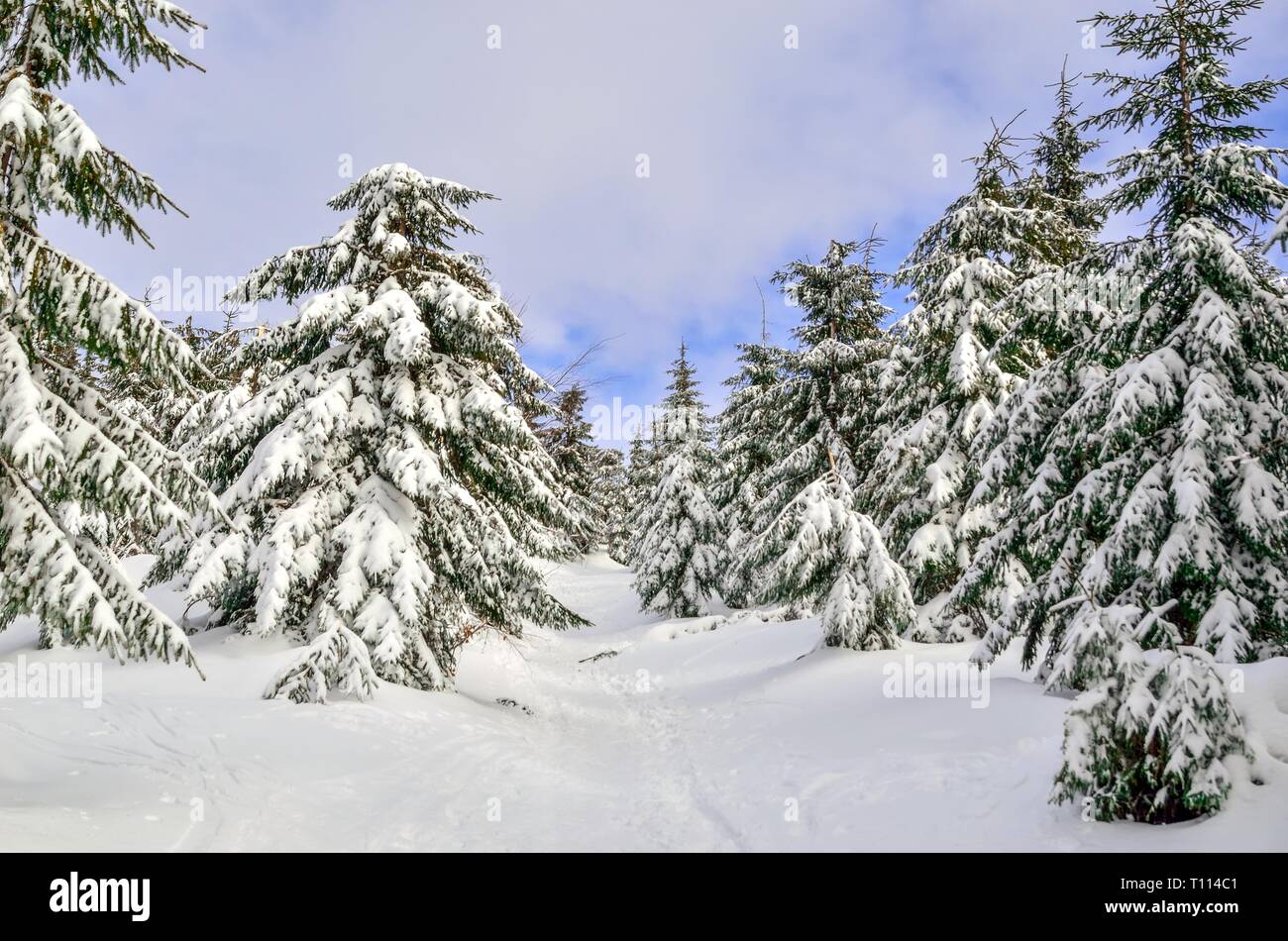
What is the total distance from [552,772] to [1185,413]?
8.82 metres

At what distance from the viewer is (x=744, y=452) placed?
75.5ft

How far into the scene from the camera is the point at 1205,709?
15.4 ft

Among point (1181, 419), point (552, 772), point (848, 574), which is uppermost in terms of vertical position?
point (1181, 419)

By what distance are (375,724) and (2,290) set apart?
6.20 metres

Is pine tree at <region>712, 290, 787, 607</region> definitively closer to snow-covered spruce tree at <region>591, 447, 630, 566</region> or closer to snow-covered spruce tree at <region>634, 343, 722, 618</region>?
snow-covered spruce tree at <region>634, 343, 722, 618</region>

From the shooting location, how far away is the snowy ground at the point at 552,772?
5496mm

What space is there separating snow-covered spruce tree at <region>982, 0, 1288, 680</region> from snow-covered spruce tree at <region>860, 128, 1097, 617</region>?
177 inches

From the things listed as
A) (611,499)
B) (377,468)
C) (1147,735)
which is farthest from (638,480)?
(1147,735)

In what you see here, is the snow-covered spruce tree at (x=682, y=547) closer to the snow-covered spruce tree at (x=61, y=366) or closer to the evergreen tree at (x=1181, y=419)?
the evergreen tree at (x=1181, y=419)

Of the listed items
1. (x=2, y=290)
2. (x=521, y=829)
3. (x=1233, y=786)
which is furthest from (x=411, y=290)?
(x=1233, y=786)

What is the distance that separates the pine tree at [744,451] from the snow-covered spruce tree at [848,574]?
6.62m

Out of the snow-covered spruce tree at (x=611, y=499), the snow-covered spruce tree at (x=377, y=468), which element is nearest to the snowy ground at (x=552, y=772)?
the snow-covered spruce tree at (x=377, y=468)

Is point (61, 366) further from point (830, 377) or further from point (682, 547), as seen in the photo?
point (682, 547)
